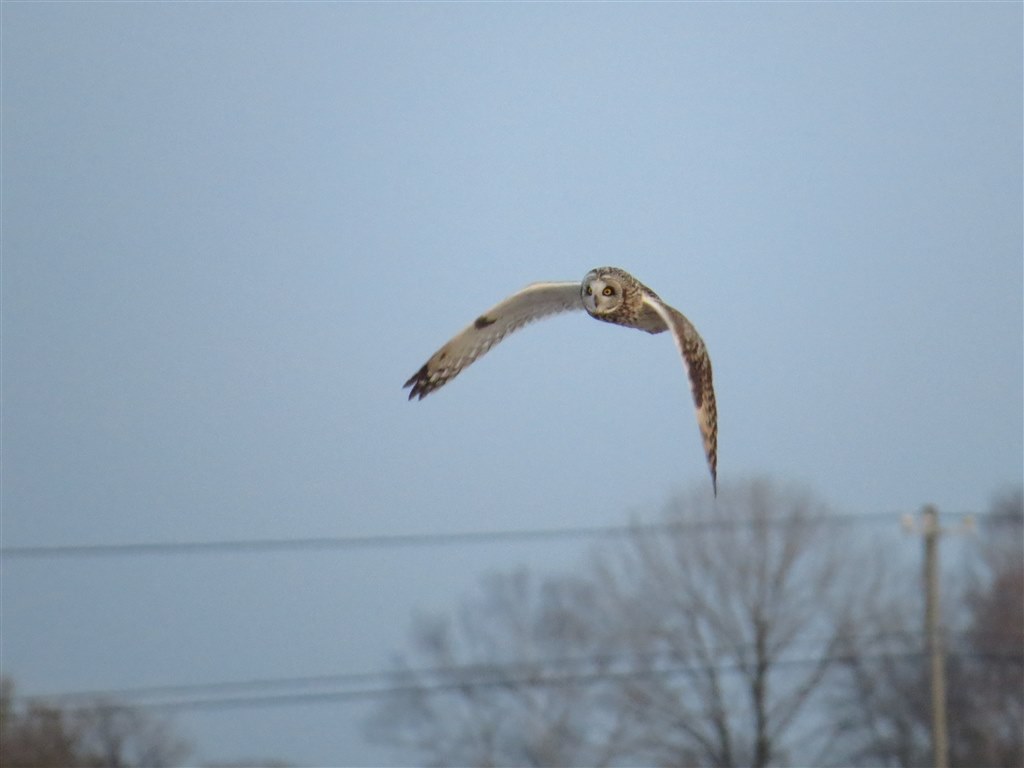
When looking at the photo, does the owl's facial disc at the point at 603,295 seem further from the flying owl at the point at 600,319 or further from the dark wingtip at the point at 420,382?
the dark wingtip at the point at 420,382

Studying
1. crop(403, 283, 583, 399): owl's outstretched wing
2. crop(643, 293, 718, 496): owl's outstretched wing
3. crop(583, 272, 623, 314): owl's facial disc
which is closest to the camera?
crop(643, 293, 718, 496): owl's outstretched wing

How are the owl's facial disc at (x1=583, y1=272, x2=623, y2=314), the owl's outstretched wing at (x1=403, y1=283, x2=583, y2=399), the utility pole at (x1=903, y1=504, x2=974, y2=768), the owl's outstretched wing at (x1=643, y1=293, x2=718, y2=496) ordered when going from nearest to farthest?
the owl's outstretched wing at (x1=643, y1=293, x2=718, y2=496)
the owl's facial disc at (x1=583, y1=272, x2=623, y2=314)
the owl's outstretched wing at (x1=403, y1=283, x2=583, y2=399)
the utility pole at (x1=903, y1=504, x2=974, y2=768)

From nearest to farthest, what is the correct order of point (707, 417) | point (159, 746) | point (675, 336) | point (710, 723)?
point (675, 336) < point (707, 417) < point (159, 746) < point (710, 723)

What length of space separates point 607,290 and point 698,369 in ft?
1.28

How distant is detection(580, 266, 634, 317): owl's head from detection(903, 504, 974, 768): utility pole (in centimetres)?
239

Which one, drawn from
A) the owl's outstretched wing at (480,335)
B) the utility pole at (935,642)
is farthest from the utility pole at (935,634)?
the owl's outstretched wing at (480,335)

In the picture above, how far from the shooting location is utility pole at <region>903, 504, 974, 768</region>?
627 centimetres

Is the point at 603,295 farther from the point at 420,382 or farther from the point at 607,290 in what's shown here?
the point at 420,382

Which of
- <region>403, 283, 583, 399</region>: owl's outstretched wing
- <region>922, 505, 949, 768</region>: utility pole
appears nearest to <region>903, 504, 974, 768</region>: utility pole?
<region>922, 505, 949, 768</region>: utility pole

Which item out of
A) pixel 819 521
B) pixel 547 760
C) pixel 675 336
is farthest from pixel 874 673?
pixel 675 336

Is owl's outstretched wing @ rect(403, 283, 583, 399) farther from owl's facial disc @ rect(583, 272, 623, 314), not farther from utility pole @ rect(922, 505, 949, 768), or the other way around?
utility pole @ rect(922, 505, 949, 768)

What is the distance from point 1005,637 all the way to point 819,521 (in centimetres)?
108

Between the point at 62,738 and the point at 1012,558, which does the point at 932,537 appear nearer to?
the point at 1012,558

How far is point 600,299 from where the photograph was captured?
14.2 feet
